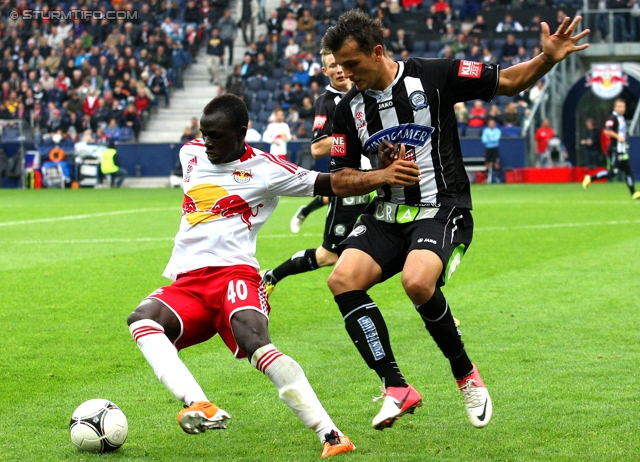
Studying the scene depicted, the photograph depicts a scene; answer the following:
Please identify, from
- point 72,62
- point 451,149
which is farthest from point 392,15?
point 451,149

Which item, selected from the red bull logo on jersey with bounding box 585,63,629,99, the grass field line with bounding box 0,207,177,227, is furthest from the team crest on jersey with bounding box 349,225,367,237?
the red bull logo on jersey with bounding box 585,63,629,99

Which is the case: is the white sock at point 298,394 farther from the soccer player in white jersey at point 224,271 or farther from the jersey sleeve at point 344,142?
the jersey sleeve at point 344,142

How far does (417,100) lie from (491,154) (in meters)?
24.8

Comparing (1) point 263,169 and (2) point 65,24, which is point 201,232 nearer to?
(1) point 263,169

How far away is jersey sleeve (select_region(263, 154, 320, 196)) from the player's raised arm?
112 centimetres

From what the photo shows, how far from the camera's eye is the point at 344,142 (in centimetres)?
542

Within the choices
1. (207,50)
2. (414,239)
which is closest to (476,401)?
(414,239)

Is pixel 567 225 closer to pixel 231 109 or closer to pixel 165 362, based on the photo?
pixel 231 109

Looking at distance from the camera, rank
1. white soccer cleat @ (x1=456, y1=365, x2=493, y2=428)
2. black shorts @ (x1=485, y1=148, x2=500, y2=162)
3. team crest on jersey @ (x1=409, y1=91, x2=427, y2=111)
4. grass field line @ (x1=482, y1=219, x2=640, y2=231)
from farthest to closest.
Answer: black shorts @ (x1=485, y1=148, x2=500, y2=162), grass field line @ (x1=482, y1=219, x2=640, y2=231), team crest on jersey @ (x1=409, y1=91, x2=427, y2=111), white soccer cleat @ (x1=456, y1=365, x2=493, y2=428)

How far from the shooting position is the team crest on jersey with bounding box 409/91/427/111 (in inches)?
207

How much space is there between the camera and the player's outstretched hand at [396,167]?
489cm

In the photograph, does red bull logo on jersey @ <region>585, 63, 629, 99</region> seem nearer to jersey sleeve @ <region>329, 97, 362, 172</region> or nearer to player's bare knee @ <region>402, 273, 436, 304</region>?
jersey sleeve @ <region>329, 97, 362, 172</region>

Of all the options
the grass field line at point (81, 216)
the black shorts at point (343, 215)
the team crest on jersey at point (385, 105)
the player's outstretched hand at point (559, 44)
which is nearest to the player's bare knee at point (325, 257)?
the black shorts at point (343, 215)

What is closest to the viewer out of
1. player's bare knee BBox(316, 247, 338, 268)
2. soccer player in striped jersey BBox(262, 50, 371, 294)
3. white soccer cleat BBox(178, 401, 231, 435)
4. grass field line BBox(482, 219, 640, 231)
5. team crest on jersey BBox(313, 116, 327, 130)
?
white soccer cleat BBox(178, 401, 231, 435)
